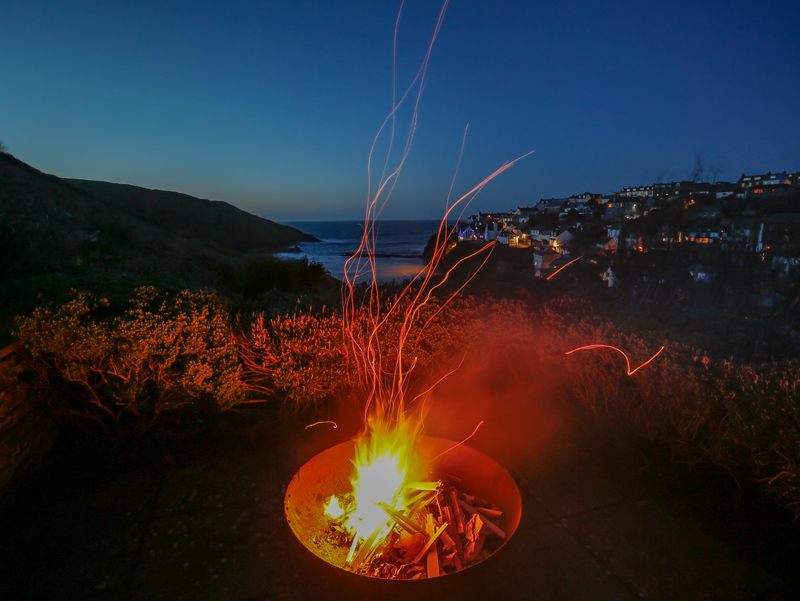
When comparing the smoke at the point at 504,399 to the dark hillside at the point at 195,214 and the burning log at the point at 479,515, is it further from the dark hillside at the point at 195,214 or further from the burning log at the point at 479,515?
the dark hillside at the point at 195,214

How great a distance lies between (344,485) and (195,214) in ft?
223

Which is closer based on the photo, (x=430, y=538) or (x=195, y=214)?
(x=430, y=538)

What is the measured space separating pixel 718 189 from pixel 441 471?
1073 inches

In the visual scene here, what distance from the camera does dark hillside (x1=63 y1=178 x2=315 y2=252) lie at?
5472cm

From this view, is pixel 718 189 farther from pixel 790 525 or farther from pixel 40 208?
pixel 40 208

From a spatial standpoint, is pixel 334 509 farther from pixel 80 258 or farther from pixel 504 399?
pixel 80 258

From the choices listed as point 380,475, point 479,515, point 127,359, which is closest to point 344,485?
point 380,475

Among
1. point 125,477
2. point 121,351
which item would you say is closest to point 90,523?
point 125,477

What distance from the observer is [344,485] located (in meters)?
2.71

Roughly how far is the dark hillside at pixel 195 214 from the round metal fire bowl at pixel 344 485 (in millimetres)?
52272

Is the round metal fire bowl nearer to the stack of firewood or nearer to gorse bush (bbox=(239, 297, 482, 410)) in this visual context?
the stack of firewood

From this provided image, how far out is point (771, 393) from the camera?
8.44ft

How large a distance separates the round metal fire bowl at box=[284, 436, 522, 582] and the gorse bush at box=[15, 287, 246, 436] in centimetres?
135

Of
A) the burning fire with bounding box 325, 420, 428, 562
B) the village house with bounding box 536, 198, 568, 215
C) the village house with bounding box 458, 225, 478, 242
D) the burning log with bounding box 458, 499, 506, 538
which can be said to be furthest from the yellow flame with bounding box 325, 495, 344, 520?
the village house with bounding box 536, 198, 568, 215
